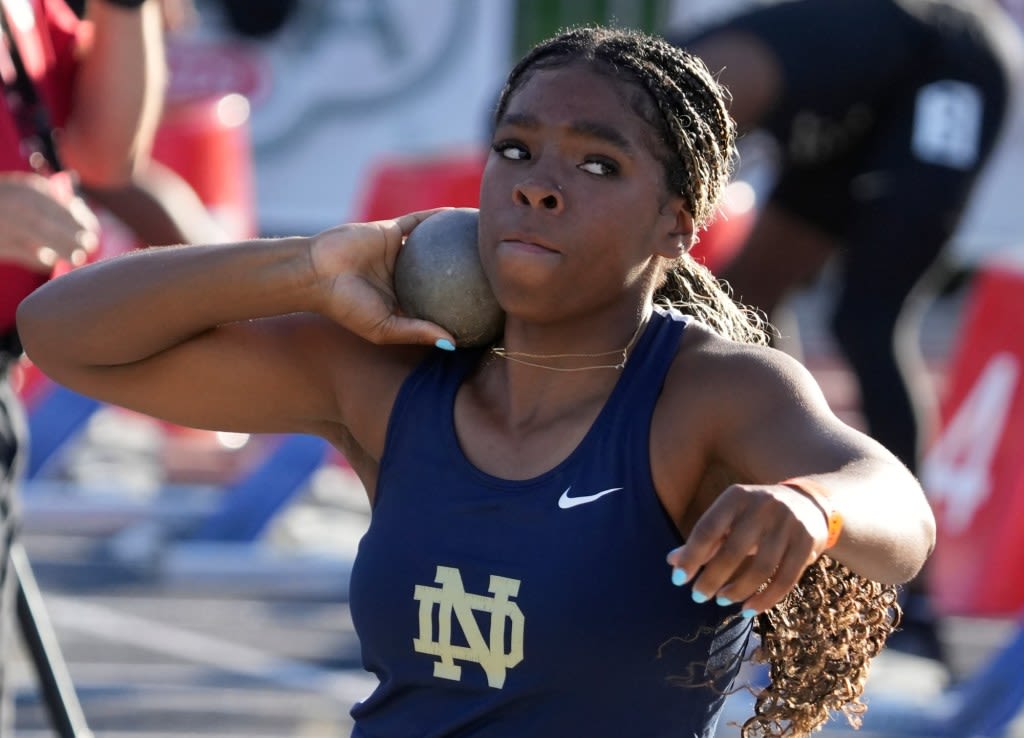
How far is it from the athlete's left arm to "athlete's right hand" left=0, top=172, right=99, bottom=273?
1209mm

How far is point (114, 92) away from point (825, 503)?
1.92 m

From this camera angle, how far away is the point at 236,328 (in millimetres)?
2590

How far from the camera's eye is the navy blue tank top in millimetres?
2244

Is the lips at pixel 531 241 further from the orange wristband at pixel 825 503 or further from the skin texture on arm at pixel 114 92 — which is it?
the skin texture on arm at pixel 114 92

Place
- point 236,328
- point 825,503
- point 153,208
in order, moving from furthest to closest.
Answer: point 153,208
point 236,328
point 825,503

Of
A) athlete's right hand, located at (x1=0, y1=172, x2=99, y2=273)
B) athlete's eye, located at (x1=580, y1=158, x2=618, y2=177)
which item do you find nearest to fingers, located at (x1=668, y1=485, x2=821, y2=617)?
athlete's eye, located at (x1=580, y1=158, x2=618, y2=177)

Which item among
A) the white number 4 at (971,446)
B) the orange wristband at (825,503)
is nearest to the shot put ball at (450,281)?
the orange wristband at (825,503)

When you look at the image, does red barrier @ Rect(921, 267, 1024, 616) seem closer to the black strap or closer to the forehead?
the black strap

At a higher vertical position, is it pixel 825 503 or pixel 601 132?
pixel 601 132

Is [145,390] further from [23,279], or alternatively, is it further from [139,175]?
[139,175]

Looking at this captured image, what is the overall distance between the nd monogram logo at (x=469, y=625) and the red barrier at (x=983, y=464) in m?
3.67

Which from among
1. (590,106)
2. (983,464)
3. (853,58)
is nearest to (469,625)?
(590,106)

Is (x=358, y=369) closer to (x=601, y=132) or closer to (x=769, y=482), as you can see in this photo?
(x=601, y=132)

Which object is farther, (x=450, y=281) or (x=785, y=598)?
(x=450, y=281)
